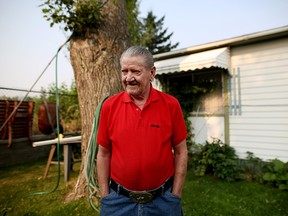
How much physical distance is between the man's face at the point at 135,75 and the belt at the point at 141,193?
2.43 feet

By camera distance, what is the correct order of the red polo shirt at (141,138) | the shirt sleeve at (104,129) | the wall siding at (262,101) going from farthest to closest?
the wall siding at (262,101), the shirt sleeve at (104,129), the red polo shirt at (141,138)

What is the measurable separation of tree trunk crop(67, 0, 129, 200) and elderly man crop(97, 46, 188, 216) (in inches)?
65.8

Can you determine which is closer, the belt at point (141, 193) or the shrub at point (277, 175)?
the belt at point (141, 193)

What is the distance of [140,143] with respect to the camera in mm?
1609

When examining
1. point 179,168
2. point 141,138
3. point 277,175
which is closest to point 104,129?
point 141,138

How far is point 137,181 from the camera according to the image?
1.63 meters

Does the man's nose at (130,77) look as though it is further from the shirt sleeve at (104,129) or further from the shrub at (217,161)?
the shrub at (217,161)

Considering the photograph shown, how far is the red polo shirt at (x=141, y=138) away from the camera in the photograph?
1611 millimetres

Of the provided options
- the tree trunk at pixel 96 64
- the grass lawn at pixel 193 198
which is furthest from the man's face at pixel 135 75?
the grass lawn at pixel 193 198

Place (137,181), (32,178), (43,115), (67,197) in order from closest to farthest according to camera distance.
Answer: (137,181) → (67,197) → (32,178) → (43,115)

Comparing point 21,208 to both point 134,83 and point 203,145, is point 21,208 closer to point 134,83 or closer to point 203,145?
point 134,83

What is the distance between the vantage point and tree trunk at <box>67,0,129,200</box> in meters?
3.35

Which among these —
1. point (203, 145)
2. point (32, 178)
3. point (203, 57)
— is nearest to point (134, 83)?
point (203, 57)

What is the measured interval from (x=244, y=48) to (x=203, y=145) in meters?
2.86
